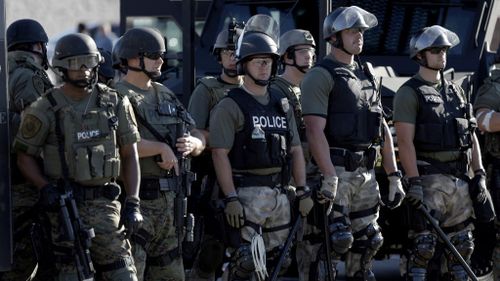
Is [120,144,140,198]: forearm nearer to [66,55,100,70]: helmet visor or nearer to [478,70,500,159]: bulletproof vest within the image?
[66,55,100,70]: helmet visor

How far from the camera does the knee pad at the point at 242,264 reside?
920cm

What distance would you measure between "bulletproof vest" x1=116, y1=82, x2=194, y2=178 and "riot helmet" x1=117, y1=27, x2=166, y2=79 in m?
0.16

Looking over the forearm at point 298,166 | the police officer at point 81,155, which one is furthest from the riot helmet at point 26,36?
the forearm at point 298,166

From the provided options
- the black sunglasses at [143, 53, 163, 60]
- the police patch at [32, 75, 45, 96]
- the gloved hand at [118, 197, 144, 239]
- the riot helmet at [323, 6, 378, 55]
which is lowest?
the gloved hand at [118, 197, 144, 239]

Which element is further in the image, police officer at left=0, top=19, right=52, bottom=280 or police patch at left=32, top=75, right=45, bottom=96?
police patch at left=32, top=75, right=45, bottom=96

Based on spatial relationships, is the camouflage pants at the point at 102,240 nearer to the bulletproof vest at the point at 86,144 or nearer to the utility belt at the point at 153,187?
the bulletproof vest at the point at 86,144

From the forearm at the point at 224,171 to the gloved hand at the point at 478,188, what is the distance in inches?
81.2

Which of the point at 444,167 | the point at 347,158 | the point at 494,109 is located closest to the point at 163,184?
the point at 347,158

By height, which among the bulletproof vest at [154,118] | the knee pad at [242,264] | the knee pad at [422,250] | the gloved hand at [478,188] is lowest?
the knee pad at [422,250]

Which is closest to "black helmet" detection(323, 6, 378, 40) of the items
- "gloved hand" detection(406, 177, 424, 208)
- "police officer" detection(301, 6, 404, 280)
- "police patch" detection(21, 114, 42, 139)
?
"police officer" detection(301, 6, 404, 280)

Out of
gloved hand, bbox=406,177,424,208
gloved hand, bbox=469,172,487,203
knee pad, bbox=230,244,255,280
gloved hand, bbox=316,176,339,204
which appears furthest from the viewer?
gloved hand, bbox=469,172,487,203

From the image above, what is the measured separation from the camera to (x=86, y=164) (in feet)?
27.8

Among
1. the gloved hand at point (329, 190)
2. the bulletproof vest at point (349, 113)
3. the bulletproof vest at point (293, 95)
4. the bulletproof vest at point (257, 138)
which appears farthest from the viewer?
the bulletproof vest at point (293, 95)

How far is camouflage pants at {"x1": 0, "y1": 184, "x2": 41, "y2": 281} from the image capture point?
8977mm
